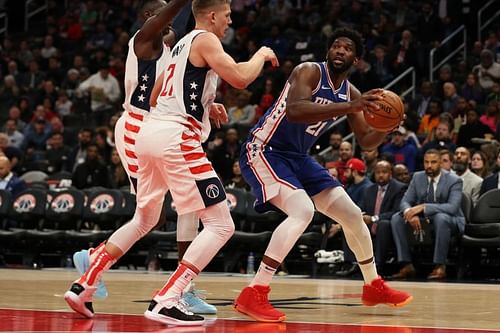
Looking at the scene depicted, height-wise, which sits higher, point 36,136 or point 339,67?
point 36,136

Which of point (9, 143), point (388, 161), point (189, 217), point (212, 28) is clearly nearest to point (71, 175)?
point (9, 143)

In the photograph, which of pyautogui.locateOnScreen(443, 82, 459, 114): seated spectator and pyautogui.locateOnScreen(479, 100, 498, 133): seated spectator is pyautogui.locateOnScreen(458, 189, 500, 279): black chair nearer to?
pyautogui.locateOnScreen(479, 100, 498, 133): seated spectator

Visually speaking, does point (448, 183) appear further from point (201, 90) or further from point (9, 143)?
point (9, 143)

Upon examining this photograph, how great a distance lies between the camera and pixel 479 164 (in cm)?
1213

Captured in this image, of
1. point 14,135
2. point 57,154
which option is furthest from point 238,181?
point 14,135

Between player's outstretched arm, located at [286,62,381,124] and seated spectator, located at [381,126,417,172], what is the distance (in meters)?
7.12

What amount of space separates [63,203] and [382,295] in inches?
313

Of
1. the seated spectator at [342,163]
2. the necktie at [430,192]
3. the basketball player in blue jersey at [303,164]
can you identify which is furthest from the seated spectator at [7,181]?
the basketball player in blue jersey at [303,164]

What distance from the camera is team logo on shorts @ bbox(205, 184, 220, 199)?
5.64 m

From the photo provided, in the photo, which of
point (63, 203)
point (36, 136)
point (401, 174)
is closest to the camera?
point (401, 174)

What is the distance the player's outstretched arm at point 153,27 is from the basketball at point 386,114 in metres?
1.29

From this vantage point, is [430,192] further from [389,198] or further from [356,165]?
[356,165]

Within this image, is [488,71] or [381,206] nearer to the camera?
[381,206]

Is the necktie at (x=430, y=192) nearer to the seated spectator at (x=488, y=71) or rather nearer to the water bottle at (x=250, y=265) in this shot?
the water bottle at (x=250, y=265)
